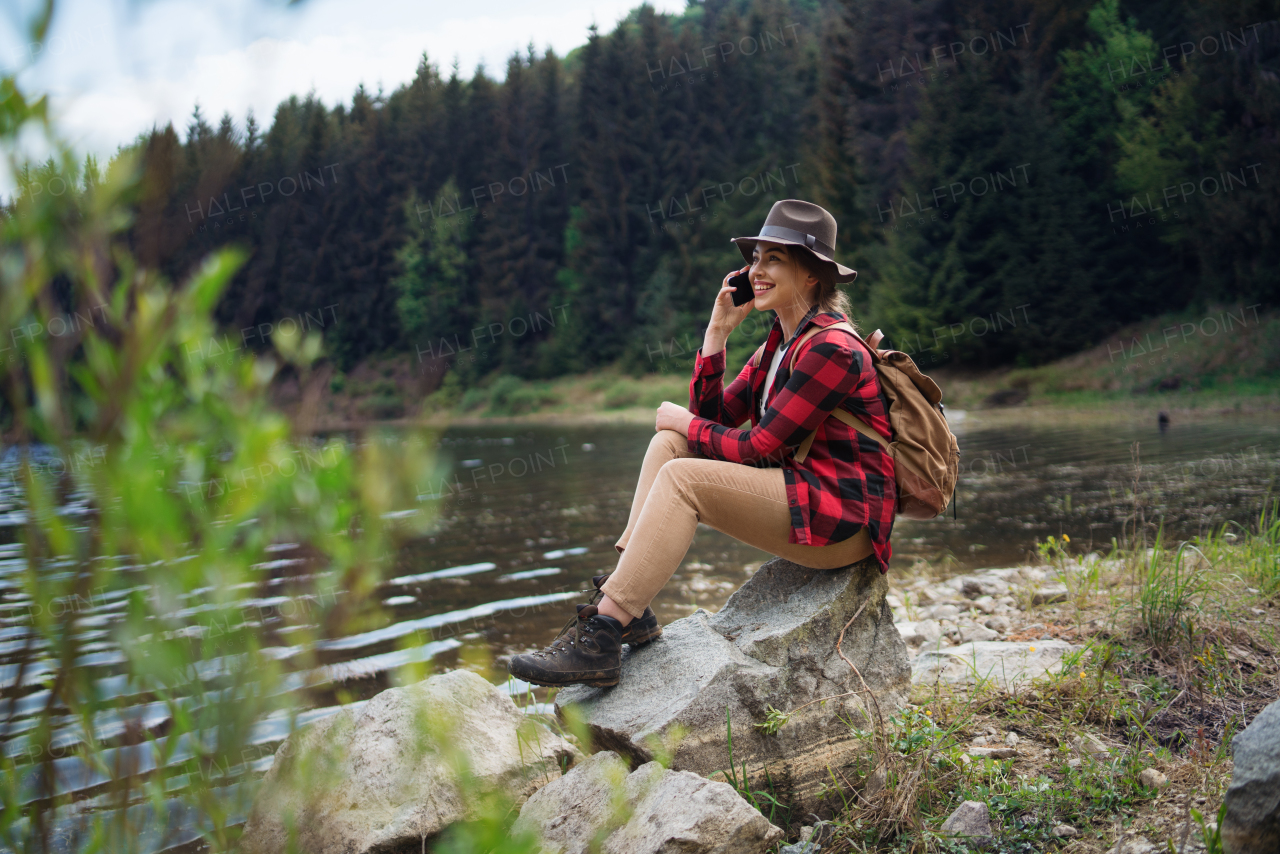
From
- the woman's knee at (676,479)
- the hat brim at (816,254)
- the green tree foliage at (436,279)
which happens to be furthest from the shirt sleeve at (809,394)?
the green tree foliage at (436,279)

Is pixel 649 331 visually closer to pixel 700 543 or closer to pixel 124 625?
pixel 700 543

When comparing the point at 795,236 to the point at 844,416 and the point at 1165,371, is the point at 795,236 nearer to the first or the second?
the point at 844,416

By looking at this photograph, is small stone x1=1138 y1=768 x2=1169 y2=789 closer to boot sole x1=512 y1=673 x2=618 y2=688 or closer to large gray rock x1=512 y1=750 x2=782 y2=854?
large gray rock x1=512 y1=750 x2=782 y2=854

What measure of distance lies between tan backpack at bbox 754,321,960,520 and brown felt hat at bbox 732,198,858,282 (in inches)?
13.1

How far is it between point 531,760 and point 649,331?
116 feet

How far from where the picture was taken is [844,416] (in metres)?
3.21

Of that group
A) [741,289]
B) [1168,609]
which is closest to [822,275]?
[741,289]

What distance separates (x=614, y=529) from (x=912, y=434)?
782cm

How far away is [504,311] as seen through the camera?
44.5m

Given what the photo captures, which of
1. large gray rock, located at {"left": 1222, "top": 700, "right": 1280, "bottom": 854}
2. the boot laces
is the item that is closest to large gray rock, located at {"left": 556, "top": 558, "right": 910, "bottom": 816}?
the boot laces

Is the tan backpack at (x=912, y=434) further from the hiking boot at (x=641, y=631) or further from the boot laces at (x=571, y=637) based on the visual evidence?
the boot laces at (x=571, y=637)

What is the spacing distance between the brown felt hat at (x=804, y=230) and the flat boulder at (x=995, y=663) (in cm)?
177

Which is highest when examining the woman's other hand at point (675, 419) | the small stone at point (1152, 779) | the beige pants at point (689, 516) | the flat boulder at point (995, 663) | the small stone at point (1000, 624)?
the woman's other hand at point (675, 419)

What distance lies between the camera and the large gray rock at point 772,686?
3.06m
